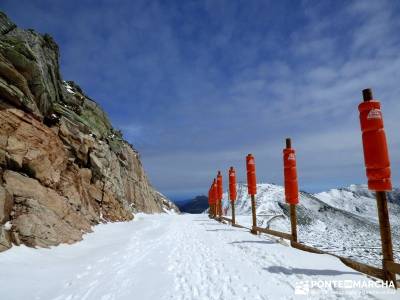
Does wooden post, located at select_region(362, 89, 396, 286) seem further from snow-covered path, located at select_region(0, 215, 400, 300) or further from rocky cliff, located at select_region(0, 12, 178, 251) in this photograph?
rocky cliff, located at select_region(0, 12, 178, 251)

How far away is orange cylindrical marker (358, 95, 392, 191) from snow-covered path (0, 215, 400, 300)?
230 cm

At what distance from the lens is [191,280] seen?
25.6 ft

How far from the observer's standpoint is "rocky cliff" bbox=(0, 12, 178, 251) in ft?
35.7

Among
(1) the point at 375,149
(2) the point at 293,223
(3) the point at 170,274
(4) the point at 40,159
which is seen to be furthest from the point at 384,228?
(4) the point at 40,159

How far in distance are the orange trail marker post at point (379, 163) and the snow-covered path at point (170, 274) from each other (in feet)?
4.03

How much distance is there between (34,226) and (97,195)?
12.0 meters

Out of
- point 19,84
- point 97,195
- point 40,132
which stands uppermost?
point 19,84

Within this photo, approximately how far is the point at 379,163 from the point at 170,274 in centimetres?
606

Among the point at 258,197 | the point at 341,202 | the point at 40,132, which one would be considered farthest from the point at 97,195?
the point at 341,202

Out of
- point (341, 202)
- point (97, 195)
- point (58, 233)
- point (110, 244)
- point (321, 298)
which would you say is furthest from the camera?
point (341, 202)

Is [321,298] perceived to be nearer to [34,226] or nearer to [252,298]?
[252,298]

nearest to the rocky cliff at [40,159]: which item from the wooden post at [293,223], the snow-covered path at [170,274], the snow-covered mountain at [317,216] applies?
the snow-covered path at [170,274]

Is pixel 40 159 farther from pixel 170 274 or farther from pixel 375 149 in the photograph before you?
pixel 375 149

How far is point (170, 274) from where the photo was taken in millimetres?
8414
